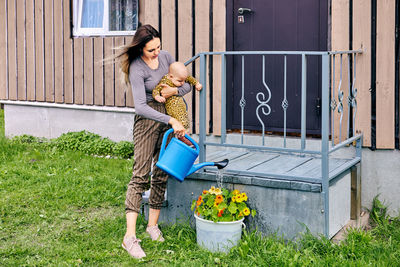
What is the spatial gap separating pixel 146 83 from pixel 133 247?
1286 millimetres

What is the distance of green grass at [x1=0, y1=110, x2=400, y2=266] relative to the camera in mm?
4324

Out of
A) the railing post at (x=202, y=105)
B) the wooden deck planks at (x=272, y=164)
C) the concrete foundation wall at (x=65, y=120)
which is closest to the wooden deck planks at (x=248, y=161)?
the wooden deck planks at (x=272, y=164)

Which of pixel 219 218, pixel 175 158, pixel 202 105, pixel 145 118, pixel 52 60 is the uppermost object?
pixel 52 60

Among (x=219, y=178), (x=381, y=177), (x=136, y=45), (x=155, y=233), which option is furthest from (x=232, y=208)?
(x=381, y=177)

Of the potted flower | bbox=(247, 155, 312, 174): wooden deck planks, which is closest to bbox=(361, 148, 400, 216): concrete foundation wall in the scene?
bbox=(247, 155, 312, 174): wooden deck planks

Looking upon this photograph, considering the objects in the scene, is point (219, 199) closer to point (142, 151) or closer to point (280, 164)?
point (142, 151)

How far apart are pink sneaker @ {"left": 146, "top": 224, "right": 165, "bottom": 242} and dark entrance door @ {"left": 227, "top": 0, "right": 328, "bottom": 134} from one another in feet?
5.47

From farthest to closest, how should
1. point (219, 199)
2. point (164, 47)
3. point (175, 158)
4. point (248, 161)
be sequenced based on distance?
point (164, 47) < point (248, 161) < point (219, 199) < point (175, 158)

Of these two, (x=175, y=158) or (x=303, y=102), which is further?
(x=303, y=102)

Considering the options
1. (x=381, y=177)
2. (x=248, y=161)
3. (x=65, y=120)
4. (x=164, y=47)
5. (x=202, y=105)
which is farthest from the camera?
(x=65, y=120)

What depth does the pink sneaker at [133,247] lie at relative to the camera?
14.8ft

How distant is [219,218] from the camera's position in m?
4.52

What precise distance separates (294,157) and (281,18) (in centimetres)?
149

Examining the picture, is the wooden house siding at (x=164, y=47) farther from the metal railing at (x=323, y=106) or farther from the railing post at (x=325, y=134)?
the railing post at (x=325, y=134)
